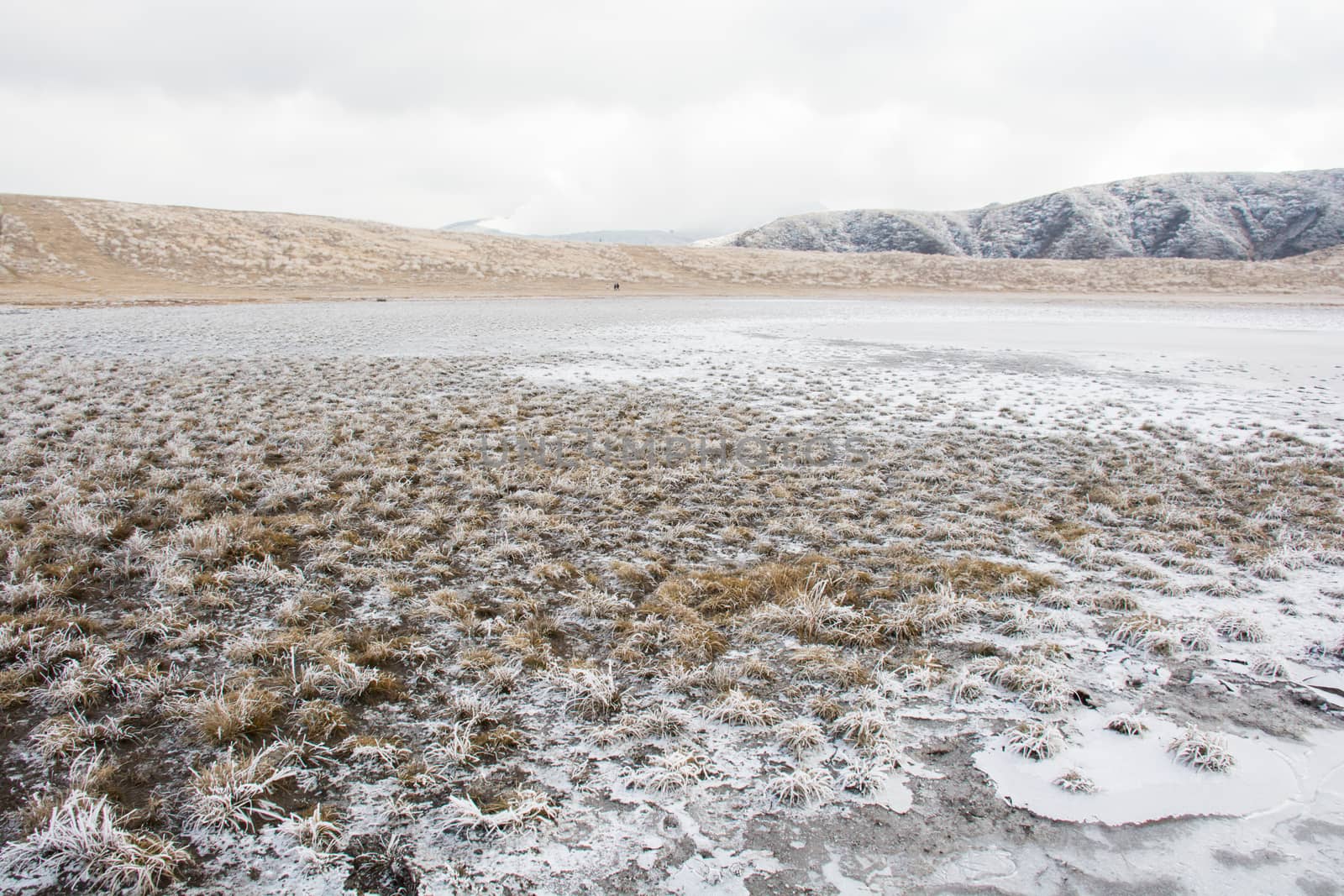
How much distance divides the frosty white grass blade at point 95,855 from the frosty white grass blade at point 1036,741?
174 inches

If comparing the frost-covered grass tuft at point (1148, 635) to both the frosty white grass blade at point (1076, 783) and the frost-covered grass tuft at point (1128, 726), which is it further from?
the frosty white grass blade at point (1076, 783)

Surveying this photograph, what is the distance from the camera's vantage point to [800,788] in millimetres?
3498

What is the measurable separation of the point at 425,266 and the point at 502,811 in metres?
75.0

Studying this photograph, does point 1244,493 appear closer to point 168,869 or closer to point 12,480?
point 168,869

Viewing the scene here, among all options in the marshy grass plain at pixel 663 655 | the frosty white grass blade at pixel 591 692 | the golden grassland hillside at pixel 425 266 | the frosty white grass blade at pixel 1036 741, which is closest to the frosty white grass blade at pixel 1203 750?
the marshy grass plain at pixel 663 655

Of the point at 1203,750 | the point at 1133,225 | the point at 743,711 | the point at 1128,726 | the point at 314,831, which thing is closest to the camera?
the point at 314,831

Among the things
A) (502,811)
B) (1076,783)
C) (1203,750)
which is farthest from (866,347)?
(502,811)

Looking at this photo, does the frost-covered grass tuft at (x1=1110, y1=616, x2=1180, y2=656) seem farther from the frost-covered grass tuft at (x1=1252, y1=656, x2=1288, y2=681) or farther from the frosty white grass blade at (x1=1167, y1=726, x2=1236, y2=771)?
the frosty white grass blade at (x1=1167, y1=726, x2=1236, y2=771)

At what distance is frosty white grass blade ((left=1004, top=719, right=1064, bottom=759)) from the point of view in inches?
148

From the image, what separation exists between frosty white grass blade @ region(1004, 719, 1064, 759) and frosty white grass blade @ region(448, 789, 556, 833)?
8.96ft

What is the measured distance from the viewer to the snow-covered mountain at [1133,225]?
16488 cm

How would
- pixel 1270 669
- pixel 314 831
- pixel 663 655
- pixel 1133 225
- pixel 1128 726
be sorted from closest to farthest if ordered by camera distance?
pixel 314 831 → pixel 1128 726 → pixel 1270 669 → pixel 663 655 → pixel 1133 225

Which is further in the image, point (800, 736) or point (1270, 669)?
point (1270, 669)

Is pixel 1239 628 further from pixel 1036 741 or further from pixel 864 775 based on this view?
pixel 864 775
